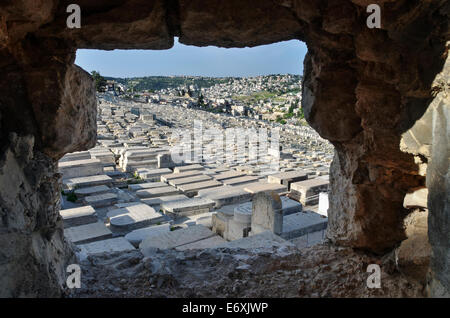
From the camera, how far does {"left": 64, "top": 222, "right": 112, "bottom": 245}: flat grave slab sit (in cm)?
588

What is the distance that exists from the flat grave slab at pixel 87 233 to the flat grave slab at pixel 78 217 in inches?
17.7

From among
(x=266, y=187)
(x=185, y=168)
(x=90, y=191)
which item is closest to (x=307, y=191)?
(x=266, y=187)

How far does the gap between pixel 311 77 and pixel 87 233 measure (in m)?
4.65

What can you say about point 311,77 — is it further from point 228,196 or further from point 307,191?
point 307,191

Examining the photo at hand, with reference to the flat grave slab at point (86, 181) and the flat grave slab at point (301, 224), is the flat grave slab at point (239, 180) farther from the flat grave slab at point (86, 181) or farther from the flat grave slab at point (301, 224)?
the flat grave slab at point (301, 224)

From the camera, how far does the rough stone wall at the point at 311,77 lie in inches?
82.2

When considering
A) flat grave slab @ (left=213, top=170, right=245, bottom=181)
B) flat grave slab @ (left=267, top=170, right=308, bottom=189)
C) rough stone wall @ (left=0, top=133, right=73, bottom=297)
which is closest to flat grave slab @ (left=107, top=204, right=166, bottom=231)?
rough stone wall @ (left=0, top=133, right=73, bottom=297)

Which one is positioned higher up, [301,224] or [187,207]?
[301,224]

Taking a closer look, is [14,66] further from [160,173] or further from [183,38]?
[160,173]

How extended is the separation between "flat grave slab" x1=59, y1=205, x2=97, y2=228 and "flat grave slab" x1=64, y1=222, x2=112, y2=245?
449 mm

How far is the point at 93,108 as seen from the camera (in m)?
3.38

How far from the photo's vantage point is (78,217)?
6.97 m

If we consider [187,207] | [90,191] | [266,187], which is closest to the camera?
[187,207]
